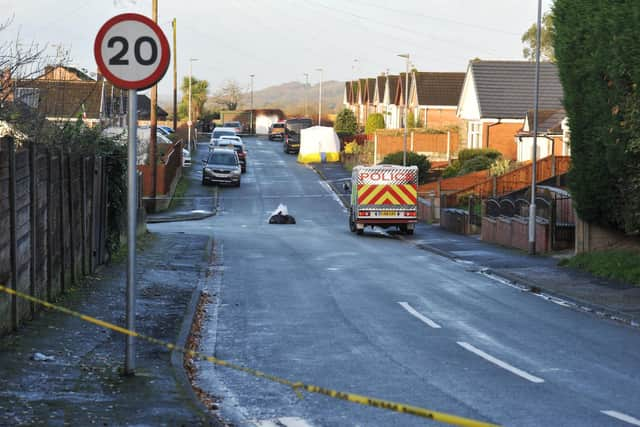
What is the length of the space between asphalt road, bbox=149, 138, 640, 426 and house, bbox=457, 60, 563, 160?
42207 millimetres

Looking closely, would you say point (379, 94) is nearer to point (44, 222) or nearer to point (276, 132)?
point (276, 132)

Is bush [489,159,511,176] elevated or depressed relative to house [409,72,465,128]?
depressed

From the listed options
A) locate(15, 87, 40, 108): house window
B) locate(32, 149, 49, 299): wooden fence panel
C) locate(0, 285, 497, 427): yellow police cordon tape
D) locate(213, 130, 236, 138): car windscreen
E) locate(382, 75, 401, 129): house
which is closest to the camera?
locate(0, 285, 497, 427): yellow police cordon tape

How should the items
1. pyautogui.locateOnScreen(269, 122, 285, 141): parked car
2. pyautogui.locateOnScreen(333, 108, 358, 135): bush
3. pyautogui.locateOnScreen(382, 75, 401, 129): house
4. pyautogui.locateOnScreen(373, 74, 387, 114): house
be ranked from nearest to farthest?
pyautogui.locateOnScreen(382, 75, 401, 129): house, pyautogui.locateOnScreen(333, 108, 358, 135): bush, pyautogui.locateOnScreen(269, 122, 285, 141): parked car, pyautogui.locateOnScreen(373, 74, 387, 114): house

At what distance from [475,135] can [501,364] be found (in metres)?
58.1

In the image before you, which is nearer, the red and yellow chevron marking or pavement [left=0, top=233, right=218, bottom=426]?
pavement [left=0, top=233, right=218, bottom=426]

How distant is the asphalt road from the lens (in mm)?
9156

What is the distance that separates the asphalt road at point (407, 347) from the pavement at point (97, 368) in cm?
54

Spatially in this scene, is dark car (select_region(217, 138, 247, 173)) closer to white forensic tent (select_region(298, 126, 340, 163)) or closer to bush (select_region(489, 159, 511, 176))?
white forensic tent (select_region(298, 126, 340, 163))

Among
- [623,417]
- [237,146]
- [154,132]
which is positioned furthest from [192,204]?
[623,417]

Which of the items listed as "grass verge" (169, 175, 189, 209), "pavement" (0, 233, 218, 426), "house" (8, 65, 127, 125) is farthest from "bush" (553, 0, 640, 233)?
"grass verge" (169, 175, 189, 209)

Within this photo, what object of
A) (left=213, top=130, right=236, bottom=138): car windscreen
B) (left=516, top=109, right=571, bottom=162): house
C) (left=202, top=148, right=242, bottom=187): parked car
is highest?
(left=213, top=130, right=236, bottom=138): car windscreen

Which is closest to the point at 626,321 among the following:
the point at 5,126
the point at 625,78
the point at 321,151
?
the point at 625,78

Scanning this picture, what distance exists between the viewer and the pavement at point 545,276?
676 inches
